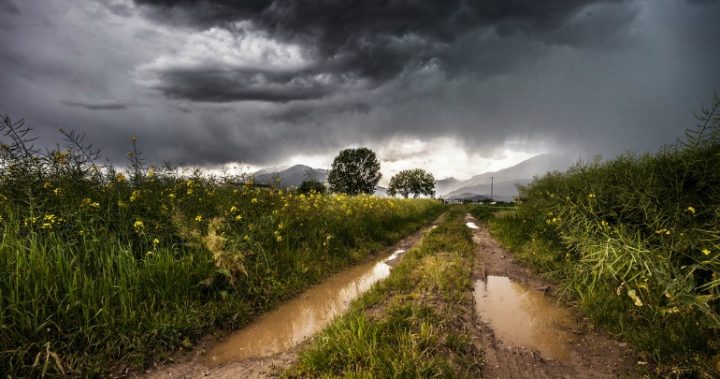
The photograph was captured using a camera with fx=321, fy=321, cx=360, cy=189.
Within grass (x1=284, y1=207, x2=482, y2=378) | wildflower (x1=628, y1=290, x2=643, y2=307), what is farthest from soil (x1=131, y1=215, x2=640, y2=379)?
wildflower (x1=628, y1=290, x2=643, y2=307)

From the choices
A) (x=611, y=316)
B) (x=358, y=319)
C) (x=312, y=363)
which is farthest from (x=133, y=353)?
(x=611, y=316)

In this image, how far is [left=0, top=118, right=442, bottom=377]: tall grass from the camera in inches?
150

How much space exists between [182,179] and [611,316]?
9.08 metres

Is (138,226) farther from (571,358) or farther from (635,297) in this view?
(635,297)

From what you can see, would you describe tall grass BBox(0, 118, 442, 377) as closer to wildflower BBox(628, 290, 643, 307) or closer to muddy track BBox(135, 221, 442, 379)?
muddy track BBox(135, 221, 442, 379)

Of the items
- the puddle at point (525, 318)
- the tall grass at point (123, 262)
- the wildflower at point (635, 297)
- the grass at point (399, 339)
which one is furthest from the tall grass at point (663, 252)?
the tall grass at point (123, 262)

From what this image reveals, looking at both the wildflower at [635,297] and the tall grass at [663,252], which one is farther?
the wildflower at [635,297]

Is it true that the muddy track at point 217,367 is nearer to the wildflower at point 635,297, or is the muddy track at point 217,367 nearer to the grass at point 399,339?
the grass at point 399,339

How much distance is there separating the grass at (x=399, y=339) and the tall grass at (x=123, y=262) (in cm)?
197

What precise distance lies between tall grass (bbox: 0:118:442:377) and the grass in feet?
6.46

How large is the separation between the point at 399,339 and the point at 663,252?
3.44 meters

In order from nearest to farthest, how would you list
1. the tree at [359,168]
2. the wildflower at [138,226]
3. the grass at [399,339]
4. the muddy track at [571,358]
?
1. the grass at [399,339]
2. the muddy track at [571,358]
3. the wildflower at [138,226]
4. the tree at [359,168]

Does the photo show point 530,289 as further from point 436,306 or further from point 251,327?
point 251,327

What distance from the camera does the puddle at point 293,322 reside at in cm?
444
